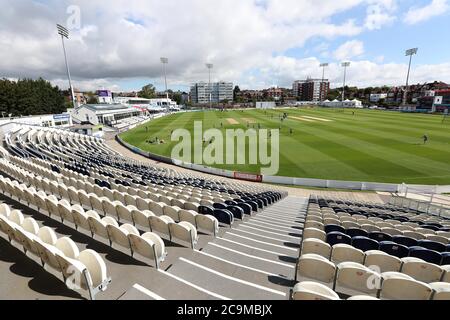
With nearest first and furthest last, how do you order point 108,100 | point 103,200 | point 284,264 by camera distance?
point 284,264 → point 103,200 → point 108,100

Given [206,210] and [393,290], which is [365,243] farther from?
[206,210]

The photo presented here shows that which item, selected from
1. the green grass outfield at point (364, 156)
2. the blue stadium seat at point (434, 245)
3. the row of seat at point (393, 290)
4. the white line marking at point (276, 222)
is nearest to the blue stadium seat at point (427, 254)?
the blue stadium seat at point (434, 245)

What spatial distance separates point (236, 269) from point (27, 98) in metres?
76.4

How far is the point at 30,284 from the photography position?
12.7ft

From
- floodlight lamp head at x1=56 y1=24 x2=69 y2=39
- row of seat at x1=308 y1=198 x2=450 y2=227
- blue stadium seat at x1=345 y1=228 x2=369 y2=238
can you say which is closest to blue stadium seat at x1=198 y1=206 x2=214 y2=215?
blue stadium seat at x1=345 y1=228 x2=369 y2=238

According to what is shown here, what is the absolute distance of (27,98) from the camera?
59.9 metres

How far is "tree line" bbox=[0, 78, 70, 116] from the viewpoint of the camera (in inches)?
2228

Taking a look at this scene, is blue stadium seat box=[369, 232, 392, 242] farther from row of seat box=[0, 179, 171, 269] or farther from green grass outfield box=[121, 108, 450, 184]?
green grass outfield box=[121, 108, 450, 184]

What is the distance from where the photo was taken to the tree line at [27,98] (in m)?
56.6

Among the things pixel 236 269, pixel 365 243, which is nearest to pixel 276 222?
pixel 365 243

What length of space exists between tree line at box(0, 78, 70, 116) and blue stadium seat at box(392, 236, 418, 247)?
7215 centimetres
